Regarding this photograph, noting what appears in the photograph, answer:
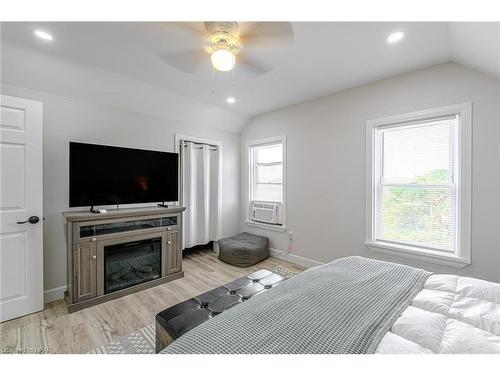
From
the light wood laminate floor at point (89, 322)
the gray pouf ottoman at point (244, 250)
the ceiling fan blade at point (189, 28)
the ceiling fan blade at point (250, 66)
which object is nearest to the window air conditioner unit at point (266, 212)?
the gray pouf ottoman at point (244, 250)

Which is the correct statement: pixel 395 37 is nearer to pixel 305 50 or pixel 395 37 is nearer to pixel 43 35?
pixel 305 50

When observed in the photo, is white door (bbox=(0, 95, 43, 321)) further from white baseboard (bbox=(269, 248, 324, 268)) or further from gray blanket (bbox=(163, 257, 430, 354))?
white baseboard (bbox=(269, 248, 324, 268))

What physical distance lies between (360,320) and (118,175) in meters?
2.70

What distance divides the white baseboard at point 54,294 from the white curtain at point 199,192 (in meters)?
1.56

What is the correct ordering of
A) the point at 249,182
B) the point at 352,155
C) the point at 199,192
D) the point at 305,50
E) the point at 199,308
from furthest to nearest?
the point at 249,182 < the point at 199,192 < the point at 352,155 < the point at 305,50 < the point at 199,308

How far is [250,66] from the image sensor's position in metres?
2.07

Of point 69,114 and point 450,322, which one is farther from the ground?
point 69,114

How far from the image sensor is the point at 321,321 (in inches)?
36.9

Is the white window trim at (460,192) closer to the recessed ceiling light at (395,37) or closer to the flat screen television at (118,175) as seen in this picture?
the recessed ceiling light at (395,37)

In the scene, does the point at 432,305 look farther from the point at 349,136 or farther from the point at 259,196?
the point at 259,196

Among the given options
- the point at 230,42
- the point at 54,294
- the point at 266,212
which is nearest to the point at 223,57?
the point at 230,42

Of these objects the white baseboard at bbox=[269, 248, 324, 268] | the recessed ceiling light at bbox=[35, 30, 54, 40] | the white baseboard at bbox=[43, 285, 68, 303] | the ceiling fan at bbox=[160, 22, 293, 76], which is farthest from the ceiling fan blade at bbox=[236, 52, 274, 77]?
the white baseboard at bbox=[43, 285, 68, 303]

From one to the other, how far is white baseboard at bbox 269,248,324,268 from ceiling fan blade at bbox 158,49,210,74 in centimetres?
288

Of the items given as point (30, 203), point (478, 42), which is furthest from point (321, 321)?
point (30, 203)
